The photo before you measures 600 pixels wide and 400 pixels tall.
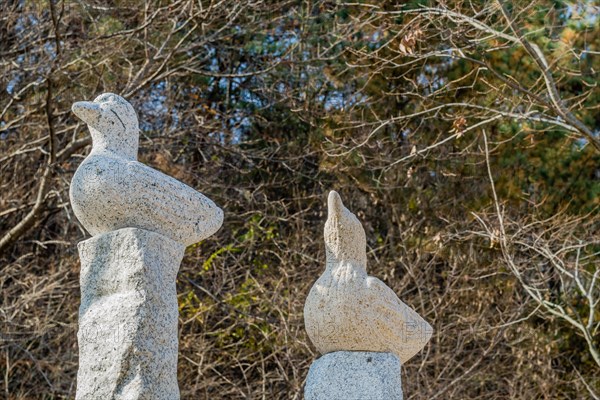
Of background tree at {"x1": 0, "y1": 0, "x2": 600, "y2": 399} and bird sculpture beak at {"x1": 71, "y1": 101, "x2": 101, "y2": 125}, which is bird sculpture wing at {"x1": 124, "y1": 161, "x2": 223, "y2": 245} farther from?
background tree at {"x1": 0, "y1": 0, "x2": 600, "y2": 399}

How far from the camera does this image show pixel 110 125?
491cm

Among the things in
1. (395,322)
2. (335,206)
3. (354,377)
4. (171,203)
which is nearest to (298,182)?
(335,206)

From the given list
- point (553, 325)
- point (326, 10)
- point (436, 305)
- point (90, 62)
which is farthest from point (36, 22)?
point (553, 325)

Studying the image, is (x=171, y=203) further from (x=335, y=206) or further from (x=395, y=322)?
(x=395, y=322)

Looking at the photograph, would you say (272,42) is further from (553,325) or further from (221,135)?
(553,325)

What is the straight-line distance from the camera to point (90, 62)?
11.0 meters

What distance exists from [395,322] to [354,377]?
388mm

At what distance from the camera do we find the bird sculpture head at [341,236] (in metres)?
5.24

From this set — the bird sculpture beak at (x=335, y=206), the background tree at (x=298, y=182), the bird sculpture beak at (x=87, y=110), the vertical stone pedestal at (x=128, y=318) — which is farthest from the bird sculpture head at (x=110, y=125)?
the background tree at (x=298, y=182)

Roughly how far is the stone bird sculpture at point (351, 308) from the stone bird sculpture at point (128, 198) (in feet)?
2.21

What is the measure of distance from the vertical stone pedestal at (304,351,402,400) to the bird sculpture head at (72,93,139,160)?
4.51ft

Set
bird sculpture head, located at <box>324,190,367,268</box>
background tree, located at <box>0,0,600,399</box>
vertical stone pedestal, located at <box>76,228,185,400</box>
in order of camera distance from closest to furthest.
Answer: vertical stone pedestal, located at <box>76,228,185,400</box>, bird sculpture head, located at <box>324,190,367,268</box>, background tree, located at <box>0,0,600,399</box>

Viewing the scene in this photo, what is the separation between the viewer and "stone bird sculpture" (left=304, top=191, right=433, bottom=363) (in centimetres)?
505

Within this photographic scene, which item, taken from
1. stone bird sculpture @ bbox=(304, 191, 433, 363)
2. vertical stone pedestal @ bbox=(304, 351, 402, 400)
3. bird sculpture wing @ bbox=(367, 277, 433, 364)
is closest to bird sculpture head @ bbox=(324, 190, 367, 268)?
stone bird sculpture @ bbox=(304, 191, 433, 363)
